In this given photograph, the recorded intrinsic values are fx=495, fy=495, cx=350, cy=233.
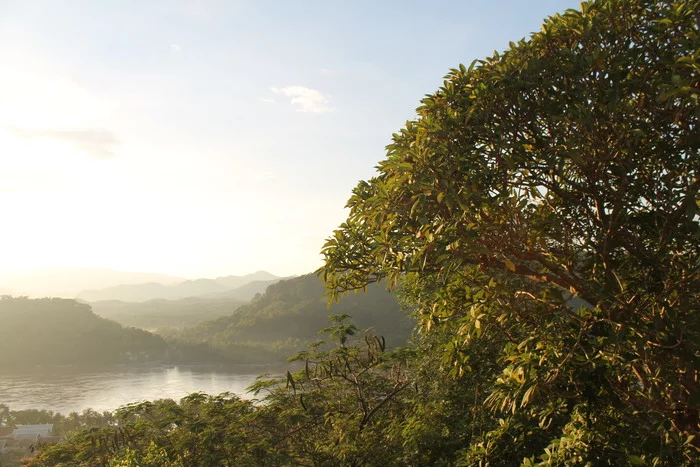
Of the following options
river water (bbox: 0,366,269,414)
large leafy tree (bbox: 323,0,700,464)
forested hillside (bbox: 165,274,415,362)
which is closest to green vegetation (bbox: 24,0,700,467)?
large leafy tree (bbox: 323,0,700,464)

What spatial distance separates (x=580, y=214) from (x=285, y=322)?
86.3 meters

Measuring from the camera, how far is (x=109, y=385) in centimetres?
6012

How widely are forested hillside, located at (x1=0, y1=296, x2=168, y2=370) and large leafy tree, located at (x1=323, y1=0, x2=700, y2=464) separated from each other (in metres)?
81.8

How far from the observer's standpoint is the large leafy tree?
2783 mm

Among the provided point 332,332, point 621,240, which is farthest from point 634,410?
point 332,332

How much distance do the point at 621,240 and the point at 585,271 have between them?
0.46m

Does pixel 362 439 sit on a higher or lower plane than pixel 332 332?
lower

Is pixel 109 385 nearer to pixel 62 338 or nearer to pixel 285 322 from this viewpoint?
pixel 62 338

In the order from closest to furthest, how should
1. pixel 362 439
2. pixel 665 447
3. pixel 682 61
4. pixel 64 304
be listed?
1. pixel 682 61
2. pixel 665 447
3. pixel 362 439
4. pixel 64 304

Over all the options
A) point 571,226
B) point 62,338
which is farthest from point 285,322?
point 571,226

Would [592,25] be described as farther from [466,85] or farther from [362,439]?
[362,439]

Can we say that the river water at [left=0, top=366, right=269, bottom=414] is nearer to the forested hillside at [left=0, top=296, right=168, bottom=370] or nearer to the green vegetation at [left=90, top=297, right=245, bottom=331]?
the forested hillside at [left=0, top=296, right=168, bottom=370]

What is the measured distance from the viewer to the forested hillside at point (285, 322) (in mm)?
76188

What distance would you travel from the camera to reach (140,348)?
77875 millimetres
